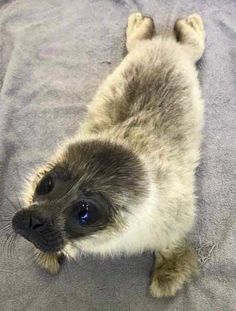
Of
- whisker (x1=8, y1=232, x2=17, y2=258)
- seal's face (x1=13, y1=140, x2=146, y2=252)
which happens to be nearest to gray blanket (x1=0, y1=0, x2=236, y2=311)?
whisker (x1=8, y1=232, x2=17, y2=258)

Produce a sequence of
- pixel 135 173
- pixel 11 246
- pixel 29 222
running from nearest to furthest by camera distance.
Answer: pixel 29 222, pixel 135 173, pixel 11 246

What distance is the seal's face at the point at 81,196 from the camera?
1383 mm

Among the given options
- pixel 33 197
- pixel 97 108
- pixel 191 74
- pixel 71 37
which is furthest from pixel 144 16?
pixel 33 197

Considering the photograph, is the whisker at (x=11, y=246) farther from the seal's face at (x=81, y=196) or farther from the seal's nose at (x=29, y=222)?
the seal's nose at (x=29, y=222)

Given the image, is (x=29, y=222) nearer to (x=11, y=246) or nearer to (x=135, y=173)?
(x=135, y=173)

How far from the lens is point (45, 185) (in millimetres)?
1463

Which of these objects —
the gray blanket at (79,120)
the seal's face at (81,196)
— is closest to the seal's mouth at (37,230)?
the seal's face at (81,196)

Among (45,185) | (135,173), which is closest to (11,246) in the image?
(45,185)

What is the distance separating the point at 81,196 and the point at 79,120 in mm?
786

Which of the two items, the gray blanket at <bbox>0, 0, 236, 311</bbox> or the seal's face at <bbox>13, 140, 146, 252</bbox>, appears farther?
the gray blanket at <bbox>0, 0, 236, 311</bbox>

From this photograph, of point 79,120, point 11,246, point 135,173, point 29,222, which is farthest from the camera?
point 79,120

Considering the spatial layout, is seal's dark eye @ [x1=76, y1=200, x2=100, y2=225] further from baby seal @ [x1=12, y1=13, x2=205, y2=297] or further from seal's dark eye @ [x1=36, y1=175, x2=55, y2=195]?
seal's dark eye @ [x1=36, y1=175, x2=55, y2=195]

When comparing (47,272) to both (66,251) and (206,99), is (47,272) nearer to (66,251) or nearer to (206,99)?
(66,251)

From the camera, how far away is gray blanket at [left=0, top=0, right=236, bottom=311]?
172 centimetres
